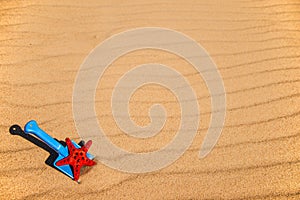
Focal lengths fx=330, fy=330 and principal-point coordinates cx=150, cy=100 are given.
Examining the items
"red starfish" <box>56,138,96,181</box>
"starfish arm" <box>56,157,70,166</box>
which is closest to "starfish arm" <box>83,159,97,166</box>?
"red starfish" <box>56,138,96,181</box>

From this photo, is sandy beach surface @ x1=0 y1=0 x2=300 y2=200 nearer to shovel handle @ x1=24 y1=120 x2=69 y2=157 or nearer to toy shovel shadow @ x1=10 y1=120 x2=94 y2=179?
toy shovel shadow @ x1=10 y1=120 x2=94 y2=179

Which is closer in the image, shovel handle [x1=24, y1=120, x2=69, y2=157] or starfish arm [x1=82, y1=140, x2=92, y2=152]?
shovel handle [x1=24, y1=120, x2=69, y2=157]

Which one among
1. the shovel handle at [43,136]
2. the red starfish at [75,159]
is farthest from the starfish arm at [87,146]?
the shovel handle at [43,136]

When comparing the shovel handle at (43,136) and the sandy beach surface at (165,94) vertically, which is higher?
the sandy beach surface at (165,94)

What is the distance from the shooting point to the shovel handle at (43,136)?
1.93 meters

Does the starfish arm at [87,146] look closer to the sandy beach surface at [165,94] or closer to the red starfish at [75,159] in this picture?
the red starfish at [75,159]

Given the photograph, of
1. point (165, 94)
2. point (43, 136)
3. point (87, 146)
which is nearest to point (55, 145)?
point (43, 136)

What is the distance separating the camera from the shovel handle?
1931 millimetres

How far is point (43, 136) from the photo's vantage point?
198cm

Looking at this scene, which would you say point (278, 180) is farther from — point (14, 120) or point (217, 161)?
point (14, 120)

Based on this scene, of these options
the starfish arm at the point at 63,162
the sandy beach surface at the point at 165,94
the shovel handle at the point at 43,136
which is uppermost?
the sandy beach surface at the point at 165,94

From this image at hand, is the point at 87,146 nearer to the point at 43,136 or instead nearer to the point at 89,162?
the point at 89,162

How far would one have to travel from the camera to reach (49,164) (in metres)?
2.14

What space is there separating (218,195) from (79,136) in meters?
1.01
